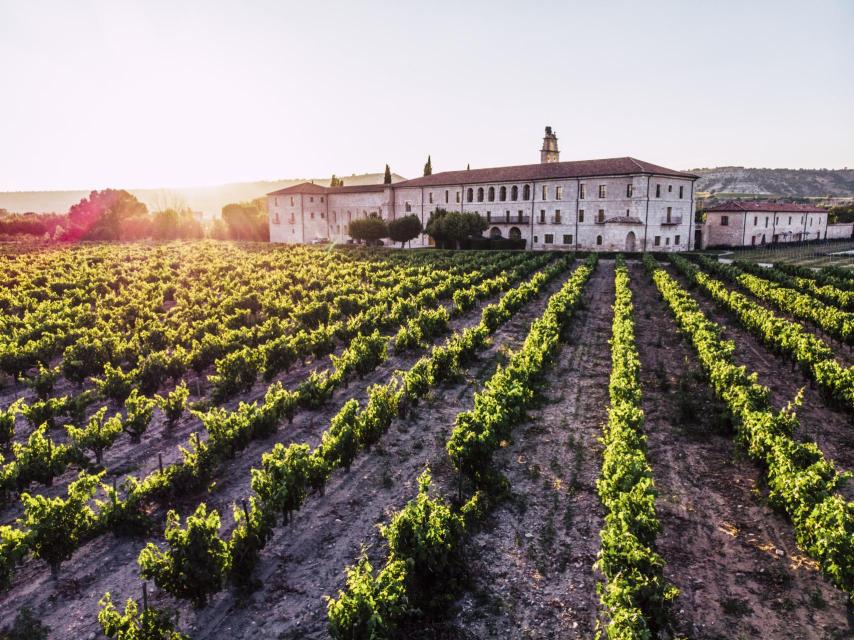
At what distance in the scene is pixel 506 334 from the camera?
22422 mm

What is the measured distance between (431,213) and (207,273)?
3809 centimetres

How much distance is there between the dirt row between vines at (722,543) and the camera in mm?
6973

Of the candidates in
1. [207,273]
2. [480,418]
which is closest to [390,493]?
[480,418]

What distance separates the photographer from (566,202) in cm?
6169

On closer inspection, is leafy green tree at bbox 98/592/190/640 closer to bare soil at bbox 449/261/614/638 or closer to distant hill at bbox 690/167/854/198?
bare soil at bbox 449/261/614/638

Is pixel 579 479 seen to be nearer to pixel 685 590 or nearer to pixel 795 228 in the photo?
pixel 685 590

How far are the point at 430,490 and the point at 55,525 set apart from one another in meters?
5.99

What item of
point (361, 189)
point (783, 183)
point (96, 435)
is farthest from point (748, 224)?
point (783, 183)

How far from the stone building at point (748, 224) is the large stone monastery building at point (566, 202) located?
197 inches

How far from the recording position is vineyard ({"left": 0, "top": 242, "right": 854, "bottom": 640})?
23.1 ft

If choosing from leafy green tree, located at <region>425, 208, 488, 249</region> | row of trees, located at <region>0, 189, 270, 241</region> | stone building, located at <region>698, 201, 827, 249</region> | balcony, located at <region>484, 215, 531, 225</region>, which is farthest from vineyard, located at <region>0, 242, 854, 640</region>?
row of trees, located at <region>0, 189, 270, 241</region>

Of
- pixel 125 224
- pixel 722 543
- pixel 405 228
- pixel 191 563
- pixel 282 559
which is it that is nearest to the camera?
pixel 191 563

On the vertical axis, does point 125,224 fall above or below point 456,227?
above

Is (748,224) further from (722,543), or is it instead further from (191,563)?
(191,563)
